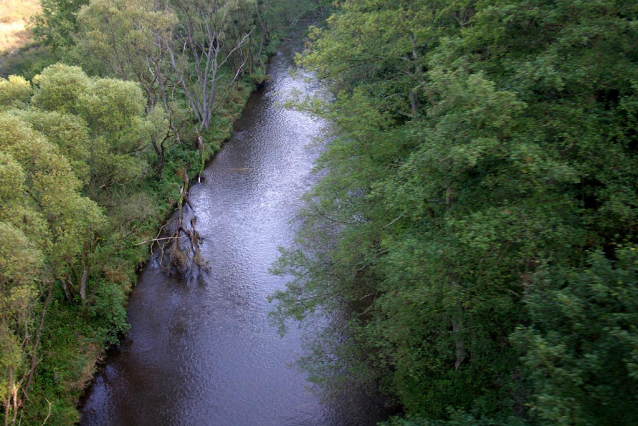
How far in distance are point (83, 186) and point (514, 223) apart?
17.7 meters

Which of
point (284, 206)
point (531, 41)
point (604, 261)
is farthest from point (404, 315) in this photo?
point (284, 206)

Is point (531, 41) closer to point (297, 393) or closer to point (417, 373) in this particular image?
point (417, 373)

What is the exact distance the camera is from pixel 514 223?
930 centimetres

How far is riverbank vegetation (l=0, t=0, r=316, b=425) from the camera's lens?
1328 centimetres

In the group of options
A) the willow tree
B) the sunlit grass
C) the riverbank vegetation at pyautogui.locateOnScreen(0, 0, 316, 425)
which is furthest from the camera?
the sunlit grass

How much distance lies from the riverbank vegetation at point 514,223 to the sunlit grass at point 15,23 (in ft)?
132

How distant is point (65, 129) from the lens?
16922 mm

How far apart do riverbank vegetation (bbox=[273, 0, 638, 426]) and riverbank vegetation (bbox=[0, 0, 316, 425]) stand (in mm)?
9083

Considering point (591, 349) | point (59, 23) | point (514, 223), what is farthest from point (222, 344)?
point (59, 23)

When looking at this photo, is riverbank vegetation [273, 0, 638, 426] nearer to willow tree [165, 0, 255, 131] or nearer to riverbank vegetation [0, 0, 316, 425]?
riverbank vegetation [0, 0, 316, 425]

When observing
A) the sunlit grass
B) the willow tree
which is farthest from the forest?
the sunlit grass

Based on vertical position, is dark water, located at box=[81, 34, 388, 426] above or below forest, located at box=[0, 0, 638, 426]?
below

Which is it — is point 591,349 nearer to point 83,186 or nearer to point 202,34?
point 83,186

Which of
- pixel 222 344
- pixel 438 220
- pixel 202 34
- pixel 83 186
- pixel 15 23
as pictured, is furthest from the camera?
pixel 15 23
